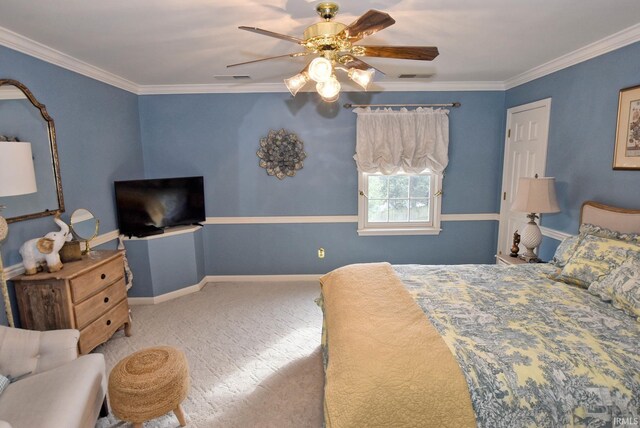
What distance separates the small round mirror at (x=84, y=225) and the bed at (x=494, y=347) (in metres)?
2.22

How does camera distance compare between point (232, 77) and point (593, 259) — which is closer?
point (593, 259)

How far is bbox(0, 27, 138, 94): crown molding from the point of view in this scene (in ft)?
7.76

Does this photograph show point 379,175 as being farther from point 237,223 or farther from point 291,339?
point 291,339

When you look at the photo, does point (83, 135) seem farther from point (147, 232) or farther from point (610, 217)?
point (610, 217)

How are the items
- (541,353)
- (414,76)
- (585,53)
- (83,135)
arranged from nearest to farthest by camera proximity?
(541,353) < (585,53) < (83,135) < (414,76)

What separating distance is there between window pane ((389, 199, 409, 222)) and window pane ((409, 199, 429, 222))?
8 centimetres

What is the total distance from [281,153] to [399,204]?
1657 millimetres

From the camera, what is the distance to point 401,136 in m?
4.14

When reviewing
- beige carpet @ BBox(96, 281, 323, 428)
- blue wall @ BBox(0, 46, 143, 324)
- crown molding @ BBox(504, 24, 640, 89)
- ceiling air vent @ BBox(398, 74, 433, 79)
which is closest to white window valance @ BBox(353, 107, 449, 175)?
ceiling air vent @ BBox(398, 74, 433, 79)

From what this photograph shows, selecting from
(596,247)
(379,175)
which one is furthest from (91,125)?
(596,247)

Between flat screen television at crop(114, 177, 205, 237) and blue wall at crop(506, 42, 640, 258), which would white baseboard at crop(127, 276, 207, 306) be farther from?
blue wall at crop(506, 42, 640, 258)

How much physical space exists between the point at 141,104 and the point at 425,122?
3.47m

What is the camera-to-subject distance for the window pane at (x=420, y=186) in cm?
438

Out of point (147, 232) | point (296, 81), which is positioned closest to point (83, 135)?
point (147, 232)
